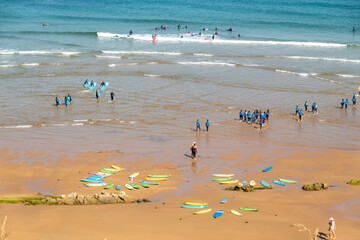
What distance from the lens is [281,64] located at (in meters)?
48.3

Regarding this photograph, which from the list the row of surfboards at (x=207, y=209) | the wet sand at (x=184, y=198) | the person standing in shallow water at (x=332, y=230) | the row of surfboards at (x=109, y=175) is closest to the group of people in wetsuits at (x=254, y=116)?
the wet sand at (x=184, y=198)

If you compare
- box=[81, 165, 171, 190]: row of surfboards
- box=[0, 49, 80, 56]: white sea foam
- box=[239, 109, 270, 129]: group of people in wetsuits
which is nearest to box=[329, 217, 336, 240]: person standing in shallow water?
box=[81, 165, 171, 190]: row of surfboards

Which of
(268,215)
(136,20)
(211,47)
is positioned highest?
(136,20)


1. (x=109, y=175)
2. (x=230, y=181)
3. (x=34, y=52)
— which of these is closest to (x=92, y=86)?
(x=109, y=175)

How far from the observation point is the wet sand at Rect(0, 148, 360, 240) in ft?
50.9

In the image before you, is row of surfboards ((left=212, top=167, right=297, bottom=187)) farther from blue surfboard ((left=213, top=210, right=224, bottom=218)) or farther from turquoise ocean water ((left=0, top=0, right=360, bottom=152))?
turquoise ocean water ((left=0, top=0, right=360, bottom=152))

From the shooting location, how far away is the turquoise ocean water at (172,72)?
1139 inches

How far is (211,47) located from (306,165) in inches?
1503

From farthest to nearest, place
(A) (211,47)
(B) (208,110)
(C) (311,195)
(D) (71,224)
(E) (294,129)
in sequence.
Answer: (A) (211,47) < (B) (208,110) < (E) (294,129) < (C) (311,195) < (D) (71,224)


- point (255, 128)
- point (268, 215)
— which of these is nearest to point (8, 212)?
point (268, 215)

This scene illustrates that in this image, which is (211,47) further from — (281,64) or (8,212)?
(8,212)

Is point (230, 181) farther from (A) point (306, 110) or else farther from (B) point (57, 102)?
(B) point (57, 102)

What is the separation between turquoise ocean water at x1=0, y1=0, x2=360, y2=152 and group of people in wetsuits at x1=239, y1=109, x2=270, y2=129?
0.76m

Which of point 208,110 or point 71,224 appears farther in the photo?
point 208,110
